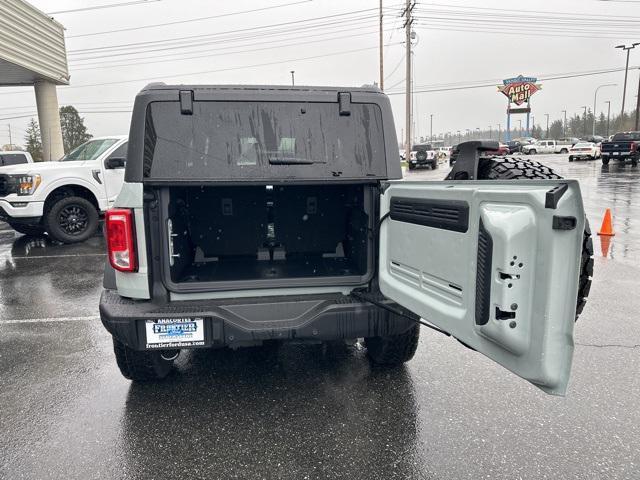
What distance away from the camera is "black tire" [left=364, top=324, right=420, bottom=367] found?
10.7 ft

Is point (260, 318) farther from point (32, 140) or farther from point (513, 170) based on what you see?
point (32, 140)

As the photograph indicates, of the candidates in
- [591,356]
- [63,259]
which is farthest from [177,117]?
[63,259]

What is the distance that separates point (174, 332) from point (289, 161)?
1213 mm

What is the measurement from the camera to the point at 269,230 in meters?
4.16

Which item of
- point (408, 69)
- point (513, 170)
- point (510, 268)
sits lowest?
point (510, 268)

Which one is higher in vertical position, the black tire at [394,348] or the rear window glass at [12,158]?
the rear window glass at [12,158]

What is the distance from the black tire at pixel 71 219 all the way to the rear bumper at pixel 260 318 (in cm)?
706

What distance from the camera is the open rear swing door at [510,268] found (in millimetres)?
1587

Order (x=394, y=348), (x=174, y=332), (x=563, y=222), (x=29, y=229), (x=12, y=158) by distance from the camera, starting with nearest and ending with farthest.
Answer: (x=563, y=222) → (x=174, y=332) → (x=394, y=348) → (x=29, y=229) → (x=12, y=158)

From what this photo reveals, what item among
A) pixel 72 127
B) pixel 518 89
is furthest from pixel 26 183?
pixel 72 127

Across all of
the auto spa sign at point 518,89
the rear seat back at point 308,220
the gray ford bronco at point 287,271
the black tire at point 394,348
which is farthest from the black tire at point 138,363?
the auto spa sign at point 518,89

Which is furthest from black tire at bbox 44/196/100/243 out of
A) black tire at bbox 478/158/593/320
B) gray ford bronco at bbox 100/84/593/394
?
black tire at bbox 478/158/593/320

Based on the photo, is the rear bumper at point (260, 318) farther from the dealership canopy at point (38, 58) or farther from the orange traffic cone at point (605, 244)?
the dealership canopy at point (38, 58)

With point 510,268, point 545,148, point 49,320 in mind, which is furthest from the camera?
point 545,148
